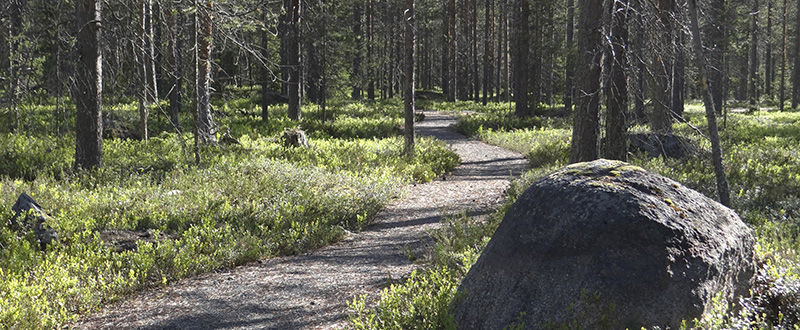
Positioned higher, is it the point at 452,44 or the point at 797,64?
the point at 452,44

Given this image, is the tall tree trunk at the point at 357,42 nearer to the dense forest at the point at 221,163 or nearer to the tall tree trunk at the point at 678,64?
the tall tree trunk at the point at 678,64

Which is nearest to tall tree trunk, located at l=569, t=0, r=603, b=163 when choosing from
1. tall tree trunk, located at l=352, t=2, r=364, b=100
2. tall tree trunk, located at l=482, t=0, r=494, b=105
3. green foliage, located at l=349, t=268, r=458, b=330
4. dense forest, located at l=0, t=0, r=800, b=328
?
dense forest, located at l=0, t=0, r=800, b=328

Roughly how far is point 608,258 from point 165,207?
22.3ft

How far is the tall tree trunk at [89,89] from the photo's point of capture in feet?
29.8

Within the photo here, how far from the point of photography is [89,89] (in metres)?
9.33

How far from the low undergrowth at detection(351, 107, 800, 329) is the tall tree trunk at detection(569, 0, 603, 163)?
51.4 inches

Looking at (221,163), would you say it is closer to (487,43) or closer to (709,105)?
(709,105)

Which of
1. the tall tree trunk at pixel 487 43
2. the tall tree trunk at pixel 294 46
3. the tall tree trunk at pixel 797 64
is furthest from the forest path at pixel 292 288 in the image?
the tall tree trunk at pixel 797 64

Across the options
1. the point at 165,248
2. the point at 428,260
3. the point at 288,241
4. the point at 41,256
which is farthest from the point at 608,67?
the point at 41,256

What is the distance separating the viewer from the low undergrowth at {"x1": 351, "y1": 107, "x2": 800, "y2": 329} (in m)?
3.44

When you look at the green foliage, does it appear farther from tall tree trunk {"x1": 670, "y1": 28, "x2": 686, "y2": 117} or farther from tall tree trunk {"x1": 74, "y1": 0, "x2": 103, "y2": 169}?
tall tree trunk {"x1": 74, "y1": 0, "x2": 103, "y2": 169}

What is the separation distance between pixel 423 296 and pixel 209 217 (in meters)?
4.27

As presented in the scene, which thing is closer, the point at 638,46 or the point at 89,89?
the point at 638,46

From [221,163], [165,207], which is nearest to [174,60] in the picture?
[221,163]
